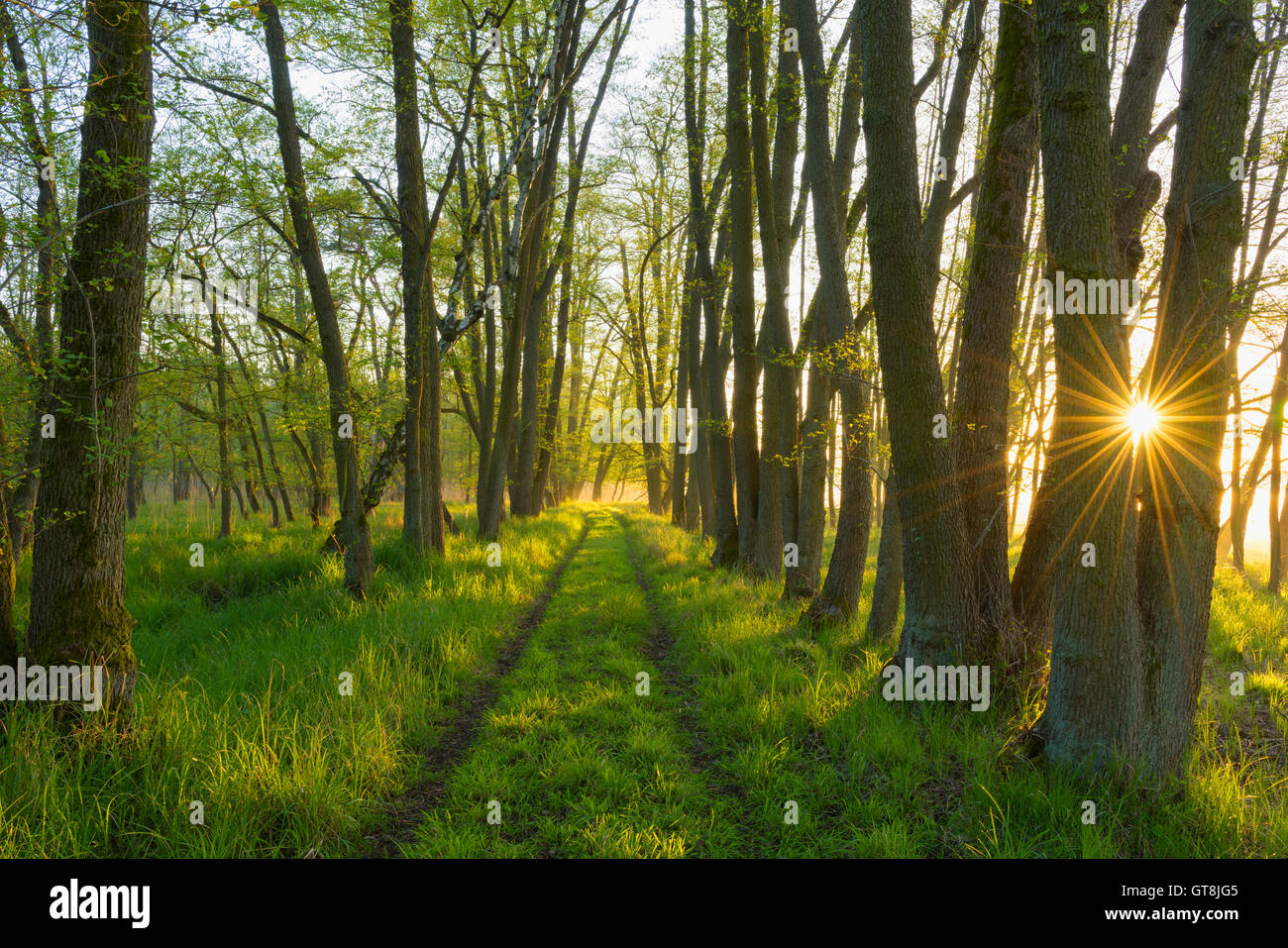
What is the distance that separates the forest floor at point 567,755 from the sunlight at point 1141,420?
2.06 m

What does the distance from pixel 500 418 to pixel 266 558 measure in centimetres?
492

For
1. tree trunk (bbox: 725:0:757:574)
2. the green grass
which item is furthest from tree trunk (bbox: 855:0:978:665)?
tree trunk (bbox: 725:0:757:574)

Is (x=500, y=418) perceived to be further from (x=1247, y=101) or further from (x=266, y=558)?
(x=1247, y=101)

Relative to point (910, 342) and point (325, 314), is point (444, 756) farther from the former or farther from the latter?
point (325, 314)

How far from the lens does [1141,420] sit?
154 inches

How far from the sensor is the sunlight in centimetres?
375

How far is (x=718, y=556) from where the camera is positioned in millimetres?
11312

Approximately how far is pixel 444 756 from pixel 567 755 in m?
0.97

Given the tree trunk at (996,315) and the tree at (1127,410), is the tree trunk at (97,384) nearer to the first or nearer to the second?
the tree at (1127,410)

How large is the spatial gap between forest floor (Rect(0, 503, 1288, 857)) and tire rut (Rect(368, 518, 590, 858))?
0.7 inches

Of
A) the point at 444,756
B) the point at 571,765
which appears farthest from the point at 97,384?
the point at 571,765

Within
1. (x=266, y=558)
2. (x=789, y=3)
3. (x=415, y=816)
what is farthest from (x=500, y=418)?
(x=415, y=816)

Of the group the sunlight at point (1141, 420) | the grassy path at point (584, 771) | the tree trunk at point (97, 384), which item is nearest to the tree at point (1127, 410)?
the sunlight at point (1141, 420)

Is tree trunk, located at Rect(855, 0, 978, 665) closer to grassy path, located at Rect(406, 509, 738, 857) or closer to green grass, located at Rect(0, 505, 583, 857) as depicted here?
grassy path, located at Rect(406, 509, 738, 857)
